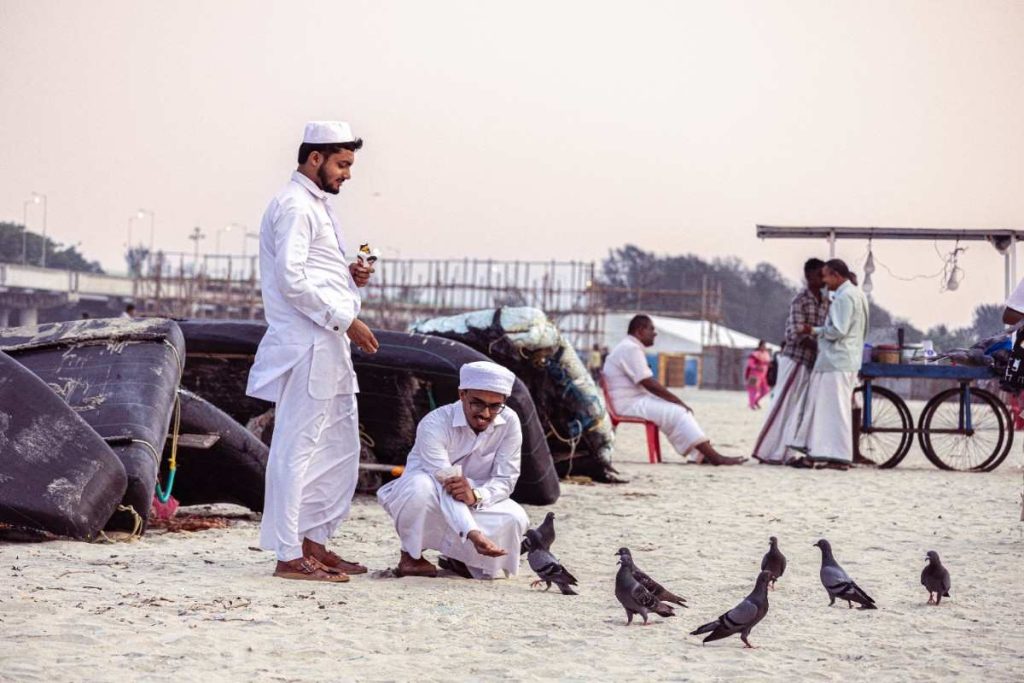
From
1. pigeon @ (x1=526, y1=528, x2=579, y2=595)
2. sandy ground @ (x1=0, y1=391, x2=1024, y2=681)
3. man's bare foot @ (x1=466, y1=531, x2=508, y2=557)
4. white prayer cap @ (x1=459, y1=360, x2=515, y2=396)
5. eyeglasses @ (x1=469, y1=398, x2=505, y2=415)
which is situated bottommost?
sandy ground @ (x1=0, y1=391, x2=1024, y2=681)

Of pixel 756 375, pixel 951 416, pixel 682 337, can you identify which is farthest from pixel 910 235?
pixel 682 337

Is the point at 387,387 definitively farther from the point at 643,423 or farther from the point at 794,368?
the point at 794,368

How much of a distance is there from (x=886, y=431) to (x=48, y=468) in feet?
28.4

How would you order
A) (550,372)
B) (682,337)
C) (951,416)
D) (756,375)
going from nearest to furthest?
(550,372)
(951,416)
(756,375)
(682,337)

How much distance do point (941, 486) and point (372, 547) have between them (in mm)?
5848

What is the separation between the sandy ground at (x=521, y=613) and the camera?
15.5 ft

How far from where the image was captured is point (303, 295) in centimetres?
619

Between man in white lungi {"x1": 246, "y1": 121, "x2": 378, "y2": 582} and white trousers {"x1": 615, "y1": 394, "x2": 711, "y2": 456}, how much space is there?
6.80 m

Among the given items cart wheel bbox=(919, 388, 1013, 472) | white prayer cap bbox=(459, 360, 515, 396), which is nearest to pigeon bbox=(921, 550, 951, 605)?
white prayer cap bbox=(459, 360, 515, 396)

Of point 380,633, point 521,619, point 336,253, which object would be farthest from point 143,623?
point 336,253

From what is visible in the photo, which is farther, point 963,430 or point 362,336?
point 963,430

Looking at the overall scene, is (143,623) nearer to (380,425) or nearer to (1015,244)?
(380,425)

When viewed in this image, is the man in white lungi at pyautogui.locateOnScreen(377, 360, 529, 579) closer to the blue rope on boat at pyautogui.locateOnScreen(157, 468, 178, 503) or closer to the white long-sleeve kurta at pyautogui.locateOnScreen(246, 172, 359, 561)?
the white long-sleeve kurta at pyautogui.locateOnScreen(246, 172, 359, 561)

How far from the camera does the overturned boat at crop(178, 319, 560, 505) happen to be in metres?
9.62
